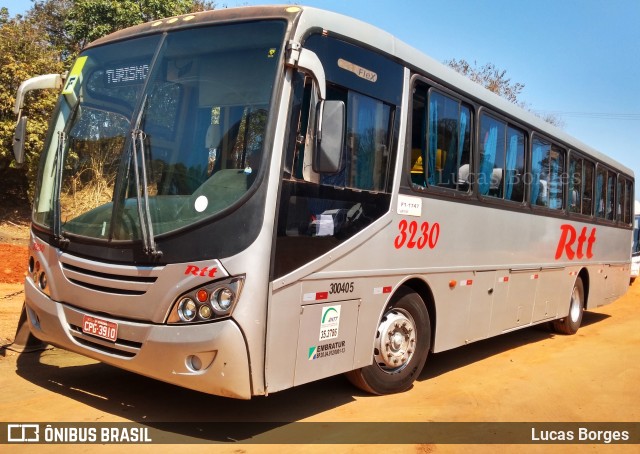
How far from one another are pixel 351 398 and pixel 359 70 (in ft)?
10.1

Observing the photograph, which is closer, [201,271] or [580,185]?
[201,271]

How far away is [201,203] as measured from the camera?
189 inches

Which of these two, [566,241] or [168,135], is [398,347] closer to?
[168,135]

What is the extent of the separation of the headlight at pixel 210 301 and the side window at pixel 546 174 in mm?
5967

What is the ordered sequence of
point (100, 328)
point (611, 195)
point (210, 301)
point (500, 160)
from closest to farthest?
point (210, 301) → point (100, 328) → point (500, 160) → point (611, 195)

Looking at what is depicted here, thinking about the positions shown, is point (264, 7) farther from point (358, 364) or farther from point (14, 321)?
point (14, 321)

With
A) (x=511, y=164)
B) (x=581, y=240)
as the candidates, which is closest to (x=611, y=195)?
(x=581, y=240)

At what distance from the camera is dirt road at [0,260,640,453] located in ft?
17.5

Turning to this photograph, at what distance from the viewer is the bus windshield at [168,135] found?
4844mm

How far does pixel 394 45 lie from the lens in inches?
242

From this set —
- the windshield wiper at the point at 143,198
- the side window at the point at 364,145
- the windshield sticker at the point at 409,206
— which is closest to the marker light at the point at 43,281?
the windshield wiper at the point at 143,198

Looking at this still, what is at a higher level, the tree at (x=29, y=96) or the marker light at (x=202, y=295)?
the tree at (x=29, y=96)

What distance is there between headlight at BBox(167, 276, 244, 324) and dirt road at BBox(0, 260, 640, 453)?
0.97 metres

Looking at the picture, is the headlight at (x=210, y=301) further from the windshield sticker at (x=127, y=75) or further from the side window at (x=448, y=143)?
the side window at (x=448, y=143)
